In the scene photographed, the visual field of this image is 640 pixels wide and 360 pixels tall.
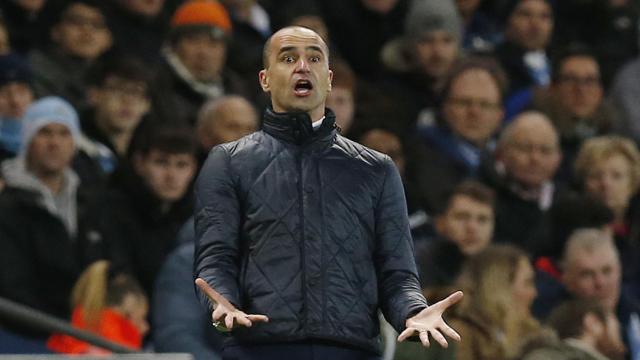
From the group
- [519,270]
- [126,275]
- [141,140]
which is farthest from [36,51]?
[519,270]

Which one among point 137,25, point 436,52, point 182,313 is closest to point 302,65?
point 182,313

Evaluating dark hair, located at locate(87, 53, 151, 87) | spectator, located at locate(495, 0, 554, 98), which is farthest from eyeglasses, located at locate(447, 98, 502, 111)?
dark hair, located at locate(87, 53, 151, 87)

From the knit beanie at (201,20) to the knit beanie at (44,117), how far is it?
176 centimetres

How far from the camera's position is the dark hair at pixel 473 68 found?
12.7m

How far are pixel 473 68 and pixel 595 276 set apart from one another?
2.18 meters

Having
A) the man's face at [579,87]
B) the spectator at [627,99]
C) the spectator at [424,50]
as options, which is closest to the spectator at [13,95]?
the spectator at [424,50]

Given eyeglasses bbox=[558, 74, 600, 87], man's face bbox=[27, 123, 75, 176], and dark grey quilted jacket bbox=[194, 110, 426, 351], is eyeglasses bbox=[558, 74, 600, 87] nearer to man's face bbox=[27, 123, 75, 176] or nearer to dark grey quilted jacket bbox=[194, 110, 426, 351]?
man's face bbox=[27, 123, 75, 176]

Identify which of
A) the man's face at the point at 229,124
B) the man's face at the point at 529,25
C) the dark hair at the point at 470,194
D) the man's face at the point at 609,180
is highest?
the man's face at the point at 529,25

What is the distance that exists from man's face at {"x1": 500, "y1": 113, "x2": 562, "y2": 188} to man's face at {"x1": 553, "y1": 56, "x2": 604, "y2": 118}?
1.31 meters

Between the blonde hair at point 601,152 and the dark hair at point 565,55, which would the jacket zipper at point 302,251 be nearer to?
the blonde hair at point 601,152

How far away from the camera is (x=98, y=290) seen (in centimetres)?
964

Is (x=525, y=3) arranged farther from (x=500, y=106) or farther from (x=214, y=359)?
(x=214, y=359)

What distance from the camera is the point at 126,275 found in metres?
9.83

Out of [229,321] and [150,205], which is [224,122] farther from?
[229,321]
